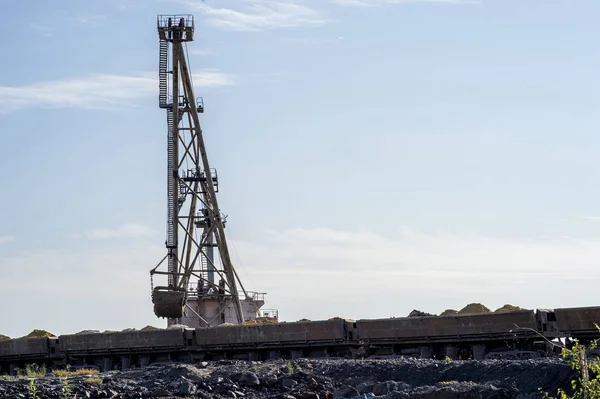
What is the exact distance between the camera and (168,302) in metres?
51.2

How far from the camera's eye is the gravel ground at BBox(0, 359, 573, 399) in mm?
21750

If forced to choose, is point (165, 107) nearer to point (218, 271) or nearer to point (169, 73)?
point (169, 73)

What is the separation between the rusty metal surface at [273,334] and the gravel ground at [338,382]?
7.73 metres

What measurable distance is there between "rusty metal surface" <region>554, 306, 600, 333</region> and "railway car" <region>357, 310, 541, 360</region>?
2.48 ft

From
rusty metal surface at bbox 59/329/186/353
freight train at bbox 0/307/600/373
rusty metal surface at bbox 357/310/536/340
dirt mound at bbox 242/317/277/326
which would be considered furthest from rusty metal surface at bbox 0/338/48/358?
rusty metal surface at bbox 357/310/536/340

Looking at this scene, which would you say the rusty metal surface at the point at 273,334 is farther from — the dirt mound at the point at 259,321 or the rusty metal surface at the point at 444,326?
the dirt mound at the point at 259,321

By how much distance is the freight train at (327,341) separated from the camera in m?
31.6

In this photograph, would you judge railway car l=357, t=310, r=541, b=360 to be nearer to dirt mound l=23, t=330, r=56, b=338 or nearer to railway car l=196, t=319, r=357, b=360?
railway car l=196, t=319, r=357, b=360

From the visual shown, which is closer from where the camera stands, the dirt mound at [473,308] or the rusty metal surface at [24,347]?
the dirt mound at [473,308]

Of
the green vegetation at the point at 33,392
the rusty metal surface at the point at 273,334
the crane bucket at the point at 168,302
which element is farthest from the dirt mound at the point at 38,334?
the green vegetation at the point at 33,392

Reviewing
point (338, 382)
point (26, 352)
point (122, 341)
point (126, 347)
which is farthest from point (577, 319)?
point (26, 352)

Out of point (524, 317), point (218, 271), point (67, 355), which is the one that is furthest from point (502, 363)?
point (218, 271)

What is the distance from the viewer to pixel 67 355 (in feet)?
141

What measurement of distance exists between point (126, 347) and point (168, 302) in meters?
9.79
